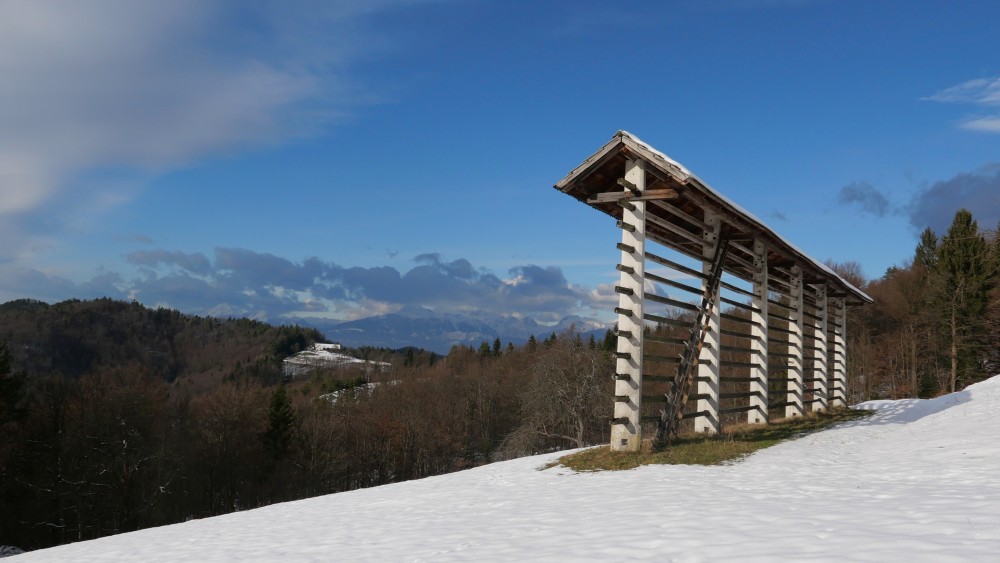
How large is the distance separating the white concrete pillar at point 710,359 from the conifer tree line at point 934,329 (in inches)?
1015

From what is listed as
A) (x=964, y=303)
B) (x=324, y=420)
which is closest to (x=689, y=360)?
(x=964, y=303)

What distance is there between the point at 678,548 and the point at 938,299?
1781 inches

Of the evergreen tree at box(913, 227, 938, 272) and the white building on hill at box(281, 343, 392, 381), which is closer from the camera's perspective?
the evergreen tree at box(913, 227, 938, 272)

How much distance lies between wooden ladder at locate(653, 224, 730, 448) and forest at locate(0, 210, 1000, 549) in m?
4.94

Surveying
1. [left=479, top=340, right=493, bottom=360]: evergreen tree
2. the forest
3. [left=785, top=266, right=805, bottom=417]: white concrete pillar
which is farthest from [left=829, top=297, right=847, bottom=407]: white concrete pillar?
[left=479, top=340, right=493, bottom=360]: evergreen tree

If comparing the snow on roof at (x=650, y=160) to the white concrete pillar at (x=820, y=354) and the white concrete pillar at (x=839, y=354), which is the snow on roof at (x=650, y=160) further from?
the white concrete pillar at (x=839, y=354)

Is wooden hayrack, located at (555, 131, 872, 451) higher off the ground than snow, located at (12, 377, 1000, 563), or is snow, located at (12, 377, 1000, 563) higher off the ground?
wooden hayrack, located at (555, 131, 872, 451)

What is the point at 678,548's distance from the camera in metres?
5.04

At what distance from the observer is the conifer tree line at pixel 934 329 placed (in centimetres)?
3962

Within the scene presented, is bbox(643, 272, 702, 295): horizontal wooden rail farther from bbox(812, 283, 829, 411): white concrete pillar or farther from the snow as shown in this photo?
bbox(812, 283, 829, 411): white concrete pillar

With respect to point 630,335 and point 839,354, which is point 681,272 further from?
point 839,354

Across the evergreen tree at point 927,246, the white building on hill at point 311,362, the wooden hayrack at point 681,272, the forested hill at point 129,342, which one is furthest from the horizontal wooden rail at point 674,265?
the white building on hill at point 311,362

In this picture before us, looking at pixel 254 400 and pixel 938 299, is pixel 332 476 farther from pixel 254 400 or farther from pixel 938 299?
pixel 938 299

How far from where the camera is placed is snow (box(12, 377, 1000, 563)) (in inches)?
194
